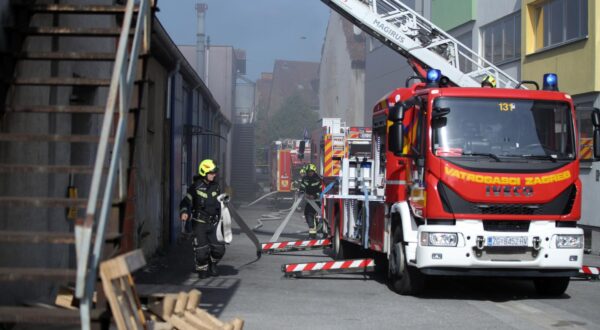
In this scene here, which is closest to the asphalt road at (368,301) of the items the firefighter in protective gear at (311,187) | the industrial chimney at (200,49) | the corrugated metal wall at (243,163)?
the firefighter in protective gear at (311,187)

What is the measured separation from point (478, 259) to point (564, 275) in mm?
1146

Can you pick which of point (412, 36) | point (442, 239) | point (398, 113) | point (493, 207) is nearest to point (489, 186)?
point (493, 207)

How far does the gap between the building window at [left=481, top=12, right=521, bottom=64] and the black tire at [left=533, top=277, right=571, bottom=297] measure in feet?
43.7

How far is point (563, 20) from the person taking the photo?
19.9 m

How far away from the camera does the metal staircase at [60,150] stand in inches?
207

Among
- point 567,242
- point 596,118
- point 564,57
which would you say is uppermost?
point 564,57

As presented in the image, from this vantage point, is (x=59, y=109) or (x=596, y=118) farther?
(x=596, y=118)

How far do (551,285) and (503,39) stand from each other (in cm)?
1491

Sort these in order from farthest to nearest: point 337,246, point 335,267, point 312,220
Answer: point 312,220 → point 337,246 → point 335,267

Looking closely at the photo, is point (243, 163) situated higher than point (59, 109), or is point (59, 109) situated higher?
point (59, 109)

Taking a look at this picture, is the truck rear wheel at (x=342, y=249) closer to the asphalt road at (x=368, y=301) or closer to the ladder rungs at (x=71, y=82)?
the asphalt road at (x=368, y=301)

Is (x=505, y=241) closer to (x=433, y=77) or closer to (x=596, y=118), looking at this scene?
(x=596, y=118)

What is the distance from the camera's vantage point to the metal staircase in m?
5.25

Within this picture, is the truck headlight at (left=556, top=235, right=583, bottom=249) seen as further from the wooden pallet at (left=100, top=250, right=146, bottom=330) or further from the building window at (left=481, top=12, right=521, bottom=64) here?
the building window at (left=481, top=12, right=521, bottom=64)
